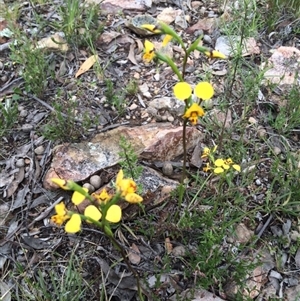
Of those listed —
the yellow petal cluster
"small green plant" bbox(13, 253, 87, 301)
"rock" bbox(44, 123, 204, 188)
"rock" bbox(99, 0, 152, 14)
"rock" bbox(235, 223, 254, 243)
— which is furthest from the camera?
"rock" bbox(99, 0, 152, 14)

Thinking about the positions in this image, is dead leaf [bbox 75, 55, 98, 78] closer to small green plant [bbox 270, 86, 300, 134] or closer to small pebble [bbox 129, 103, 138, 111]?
small pebble [bbox 129, 103, 138, 111]

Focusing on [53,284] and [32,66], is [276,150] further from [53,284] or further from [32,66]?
[32,66]

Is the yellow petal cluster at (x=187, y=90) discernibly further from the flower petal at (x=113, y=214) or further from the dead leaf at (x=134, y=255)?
the dead leaf at (x=134, y=255)

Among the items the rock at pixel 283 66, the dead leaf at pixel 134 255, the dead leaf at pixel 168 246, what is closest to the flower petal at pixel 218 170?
the dead leaf at pixel 168 246

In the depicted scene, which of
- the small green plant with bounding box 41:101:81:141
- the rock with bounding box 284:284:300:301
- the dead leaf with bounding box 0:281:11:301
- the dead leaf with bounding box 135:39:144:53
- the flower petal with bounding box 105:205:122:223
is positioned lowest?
the rock with bounding box 284:284:300:301

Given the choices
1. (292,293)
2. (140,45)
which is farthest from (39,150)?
(292,293)

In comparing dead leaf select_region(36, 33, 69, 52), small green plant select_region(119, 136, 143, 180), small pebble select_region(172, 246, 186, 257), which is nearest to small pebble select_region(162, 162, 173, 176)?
small green plant select_region(119, 136, 143, 180)

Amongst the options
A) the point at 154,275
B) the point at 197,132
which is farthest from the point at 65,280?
the point at 197,132
